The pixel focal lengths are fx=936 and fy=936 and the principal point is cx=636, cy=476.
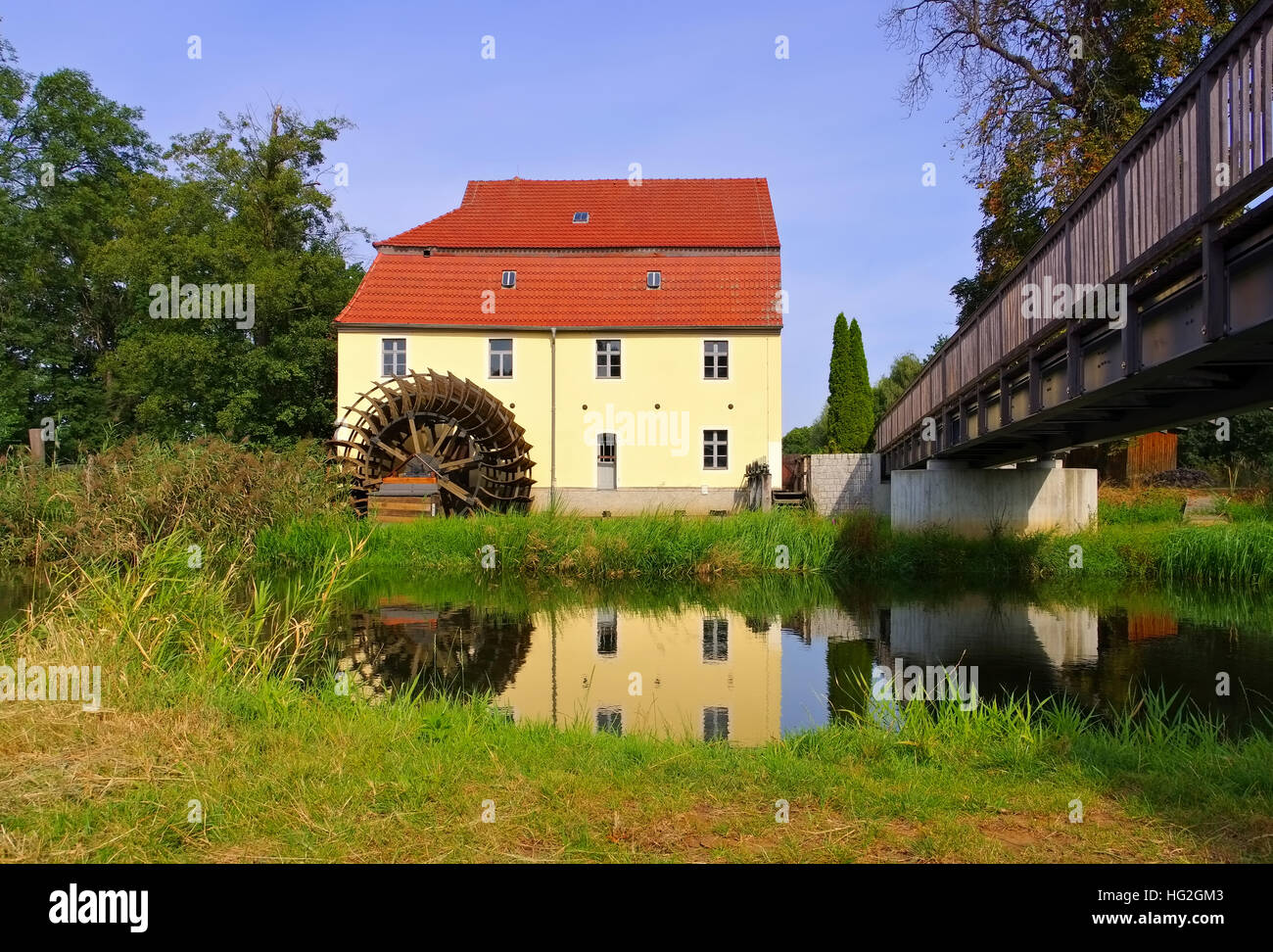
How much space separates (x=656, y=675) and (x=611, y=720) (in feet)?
6.29

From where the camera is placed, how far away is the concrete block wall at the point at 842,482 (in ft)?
79.5

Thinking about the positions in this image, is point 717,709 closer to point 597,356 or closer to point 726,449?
point 726,449

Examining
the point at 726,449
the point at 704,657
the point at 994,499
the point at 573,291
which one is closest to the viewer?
the point at 704,657

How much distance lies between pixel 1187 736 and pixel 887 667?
11.9ft

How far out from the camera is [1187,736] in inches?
214

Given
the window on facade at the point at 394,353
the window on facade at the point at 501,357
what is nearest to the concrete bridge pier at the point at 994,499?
the window on facade at the point at 501,357

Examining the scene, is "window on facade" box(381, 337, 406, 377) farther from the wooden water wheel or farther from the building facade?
the wooden water wheel

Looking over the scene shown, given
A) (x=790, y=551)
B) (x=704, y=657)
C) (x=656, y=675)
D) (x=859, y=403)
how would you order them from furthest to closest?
(x=859, y=403) < (x=790, y=551) < (x=704, y=657) < (x=656, y=675)

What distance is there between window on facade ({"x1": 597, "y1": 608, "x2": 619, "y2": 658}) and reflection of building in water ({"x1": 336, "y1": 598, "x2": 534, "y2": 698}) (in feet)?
2.78

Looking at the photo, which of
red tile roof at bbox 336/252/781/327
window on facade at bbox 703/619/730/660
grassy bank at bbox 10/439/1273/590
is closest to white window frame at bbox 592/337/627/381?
red tile roof at bbox 336/252/781/327

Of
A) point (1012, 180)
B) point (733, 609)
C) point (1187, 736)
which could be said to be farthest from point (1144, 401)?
point (1012, 180)

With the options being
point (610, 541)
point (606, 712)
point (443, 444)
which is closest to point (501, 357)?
point (443, 444)

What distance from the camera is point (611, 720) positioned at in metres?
7.04

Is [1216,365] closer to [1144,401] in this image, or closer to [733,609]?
[1144,401]
